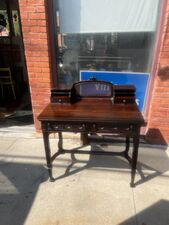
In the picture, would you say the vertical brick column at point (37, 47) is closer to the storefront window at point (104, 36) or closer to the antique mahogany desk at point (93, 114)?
the storefront window at point (104, 36)

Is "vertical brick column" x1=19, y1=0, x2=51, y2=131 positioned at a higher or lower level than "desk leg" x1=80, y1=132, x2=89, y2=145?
higher

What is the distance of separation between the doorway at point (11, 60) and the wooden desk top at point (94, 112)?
2.87 metres

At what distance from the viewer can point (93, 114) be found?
2039 mm

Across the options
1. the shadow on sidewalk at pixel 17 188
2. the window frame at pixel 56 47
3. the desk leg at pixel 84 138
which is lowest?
the shadow on sidewalk at pixel 17 188

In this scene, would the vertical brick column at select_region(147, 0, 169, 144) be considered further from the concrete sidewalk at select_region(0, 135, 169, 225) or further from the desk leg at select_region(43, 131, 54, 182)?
the desk leg at select_region(43, 131, 54, 182)

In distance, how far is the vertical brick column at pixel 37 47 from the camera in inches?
101

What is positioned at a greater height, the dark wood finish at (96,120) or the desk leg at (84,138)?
the dark wood finish at (96,120)

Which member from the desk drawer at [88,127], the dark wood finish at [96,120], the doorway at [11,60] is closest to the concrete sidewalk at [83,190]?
the dark wood finish at [96,120]

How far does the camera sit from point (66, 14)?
2703mm

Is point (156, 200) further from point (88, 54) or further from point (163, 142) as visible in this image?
point (88, 54)

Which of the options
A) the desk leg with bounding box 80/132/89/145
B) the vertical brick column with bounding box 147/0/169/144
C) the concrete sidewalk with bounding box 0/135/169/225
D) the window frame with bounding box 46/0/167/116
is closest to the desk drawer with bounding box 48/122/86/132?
the concrete sidewalk with bounding box 0/135/169/225

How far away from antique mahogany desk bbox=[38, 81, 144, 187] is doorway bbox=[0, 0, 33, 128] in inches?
110

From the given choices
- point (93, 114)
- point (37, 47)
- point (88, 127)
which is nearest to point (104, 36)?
point (37, 47)

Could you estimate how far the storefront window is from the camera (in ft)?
8.45
